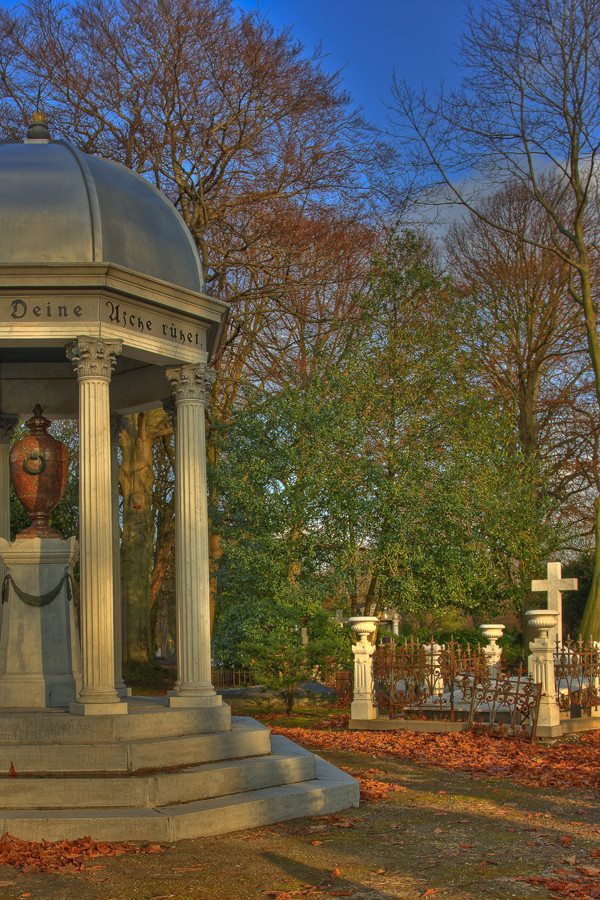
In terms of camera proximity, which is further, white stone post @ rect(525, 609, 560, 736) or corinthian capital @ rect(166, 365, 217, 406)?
white stone post @ rect(525, 609, 560, 736)

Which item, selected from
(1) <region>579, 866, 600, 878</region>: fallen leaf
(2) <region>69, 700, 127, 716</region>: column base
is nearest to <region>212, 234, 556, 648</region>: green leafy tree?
(2) <region>69, 700, 127, 716</region>: column base

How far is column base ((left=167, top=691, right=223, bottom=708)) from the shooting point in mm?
10313

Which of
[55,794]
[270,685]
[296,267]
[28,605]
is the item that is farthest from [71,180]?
[296,267]

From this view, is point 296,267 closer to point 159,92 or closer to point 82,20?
point 159,92

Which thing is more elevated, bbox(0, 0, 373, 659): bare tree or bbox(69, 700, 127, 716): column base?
bbox(0, 0, 373, 659): bare tree

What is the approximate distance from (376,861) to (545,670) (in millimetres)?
9004

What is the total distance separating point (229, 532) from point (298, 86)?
35.4 ft

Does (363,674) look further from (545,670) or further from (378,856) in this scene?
(378,856)

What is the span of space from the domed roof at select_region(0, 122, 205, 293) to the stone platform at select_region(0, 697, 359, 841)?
465 centimetres

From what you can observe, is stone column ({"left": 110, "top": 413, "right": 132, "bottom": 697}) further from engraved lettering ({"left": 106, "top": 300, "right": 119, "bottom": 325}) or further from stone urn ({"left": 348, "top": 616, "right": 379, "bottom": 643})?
stone urn ({"left": 348, "top": 616, "right": 379, "bottom": 643})

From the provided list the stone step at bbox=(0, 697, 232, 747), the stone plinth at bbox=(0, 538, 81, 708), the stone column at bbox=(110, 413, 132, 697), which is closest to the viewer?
the stone step at bbox=(0, 697, 232, 747)

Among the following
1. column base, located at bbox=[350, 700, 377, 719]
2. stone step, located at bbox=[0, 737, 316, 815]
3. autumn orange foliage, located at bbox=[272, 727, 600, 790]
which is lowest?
autumn orange foliage, located at bbox=[272, 727, 600, 790]

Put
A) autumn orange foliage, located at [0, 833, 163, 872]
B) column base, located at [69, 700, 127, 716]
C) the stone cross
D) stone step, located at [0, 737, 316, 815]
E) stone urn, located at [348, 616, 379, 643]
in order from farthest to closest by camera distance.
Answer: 1. the stone cross
2. stone urn, located at [348, 616, 379, 643]
3. column base, located at [69, 700, 127, 716]
4. stone step, located at [0, 737, 316, 815]
5. autumn orange foliage, located at [0, 833, 163, 872]

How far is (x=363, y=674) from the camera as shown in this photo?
57.3 feet
